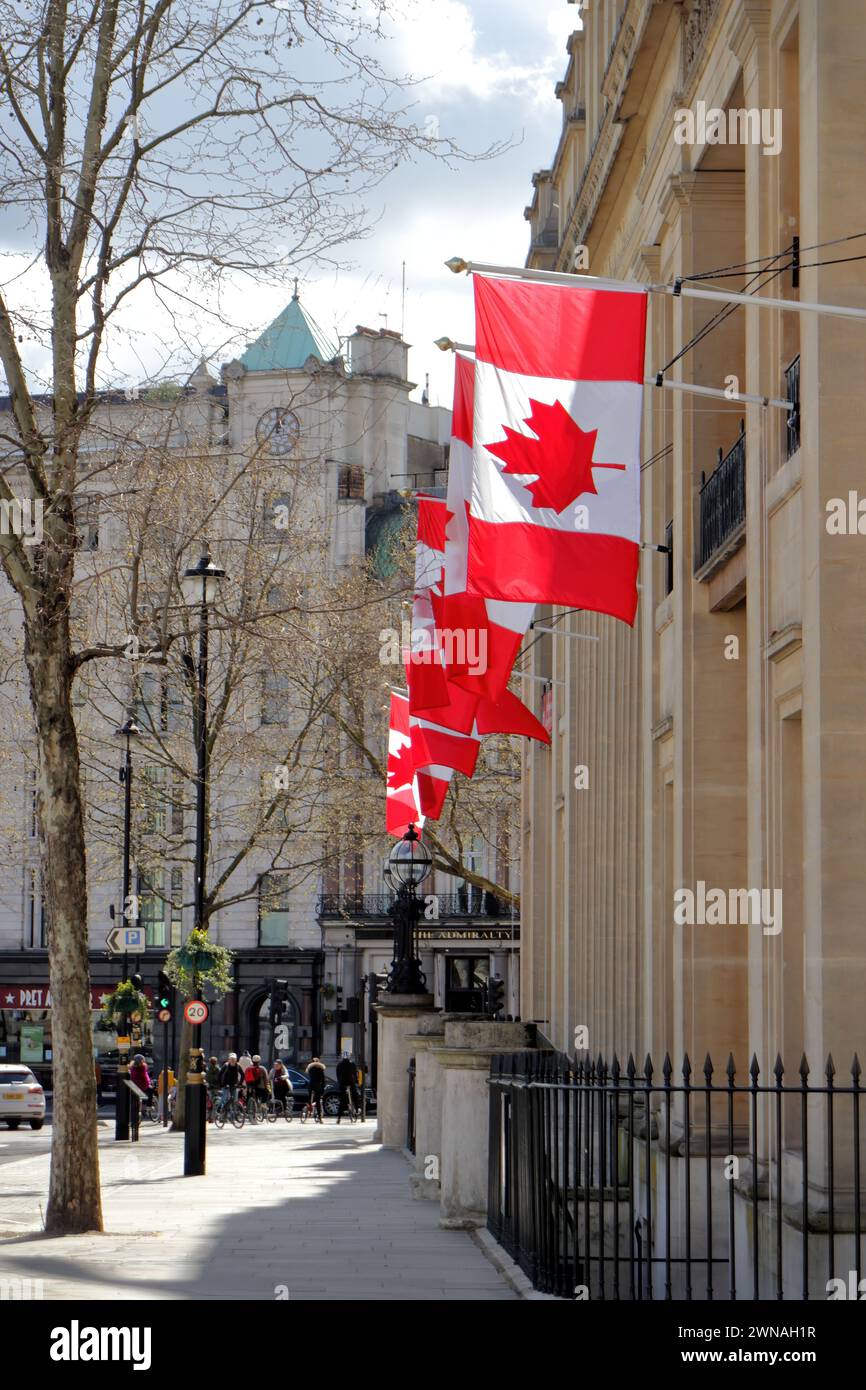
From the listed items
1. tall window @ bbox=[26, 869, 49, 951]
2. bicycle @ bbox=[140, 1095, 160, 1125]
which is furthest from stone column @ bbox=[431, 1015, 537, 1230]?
tall window @ bbox=[26, 869, 49, 951]

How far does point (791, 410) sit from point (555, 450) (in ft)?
8.14

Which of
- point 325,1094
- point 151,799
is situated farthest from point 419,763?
point 325,1094

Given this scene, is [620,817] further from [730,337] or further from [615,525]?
[615,525]

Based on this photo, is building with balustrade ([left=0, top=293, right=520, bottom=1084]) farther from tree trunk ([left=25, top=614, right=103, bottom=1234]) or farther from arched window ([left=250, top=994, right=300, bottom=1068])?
tree trunk ([left=25, top=614, right=103, bottom=1234])

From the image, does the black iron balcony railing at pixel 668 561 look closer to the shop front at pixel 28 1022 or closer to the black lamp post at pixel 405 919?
the black lamp post at pixel 405 919

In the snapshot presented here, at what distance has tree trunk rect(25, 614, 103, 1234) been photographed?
51.9ft

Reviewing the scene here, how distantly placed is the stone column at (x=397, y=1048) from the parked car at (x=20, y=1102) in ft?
49.1

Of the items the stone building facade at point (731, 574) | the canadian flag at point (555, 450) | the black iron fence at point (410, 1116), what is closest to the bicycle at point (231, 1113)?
the black iron fence at point (410, 1116)

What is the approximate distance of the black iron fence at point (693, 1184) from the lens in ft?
33.8

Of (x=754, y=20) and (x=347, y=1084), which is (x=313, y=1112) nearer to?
(x=347, y=1084)

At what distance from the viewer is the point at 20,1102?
4309cm

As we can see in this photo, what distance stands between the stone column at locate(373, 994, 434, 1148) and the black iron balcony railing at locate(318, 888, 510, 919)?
100 feet

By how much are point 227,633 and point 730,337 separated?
20.2 m
